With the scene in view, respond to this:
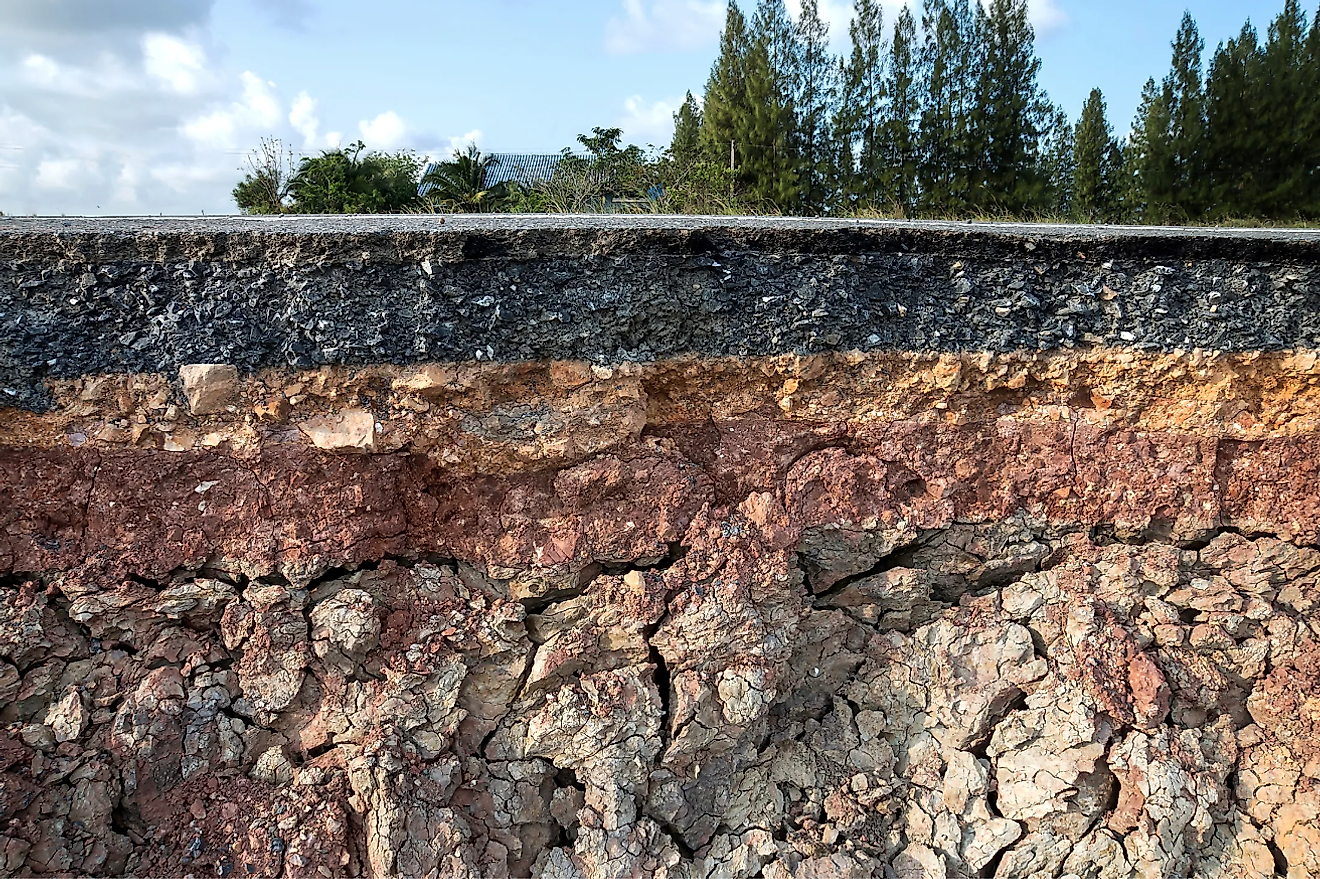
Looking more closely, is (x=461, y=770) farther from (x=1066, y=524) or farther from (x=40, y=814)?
(x=1066, y=524)

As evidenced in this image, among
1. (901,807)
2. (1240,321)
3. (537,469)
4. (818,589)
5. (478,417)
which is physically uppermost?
(1240,321)

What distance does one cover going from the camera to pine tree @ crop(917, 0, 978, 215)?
1128cm

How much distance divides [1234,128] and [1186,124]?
608mm

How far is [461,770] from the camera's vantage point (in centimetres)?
198

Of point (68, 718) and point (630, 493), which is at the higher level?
point (630, 493)

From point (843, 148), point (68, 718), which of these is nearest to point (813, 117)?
point (843, 148)

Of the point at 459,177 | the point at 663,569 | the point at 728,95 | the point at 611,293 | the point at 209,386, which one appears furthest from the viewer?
the point at 459,177

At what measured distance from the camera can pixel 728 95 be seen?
38.8 feet

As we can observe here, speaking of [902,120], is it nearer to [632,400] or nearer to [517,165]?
[632,400]

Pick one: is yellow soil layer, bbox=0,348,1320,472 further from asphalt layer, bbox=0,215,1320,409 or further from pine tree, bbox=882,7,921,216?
pine tree, bbox=882,7,921,216

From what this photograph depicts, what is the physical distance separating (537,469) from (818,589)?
88 centimetres

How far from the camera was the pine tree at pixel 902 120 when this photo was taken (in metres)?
11.4

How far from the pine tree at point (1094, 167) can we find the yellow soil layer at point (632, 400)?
11243mm

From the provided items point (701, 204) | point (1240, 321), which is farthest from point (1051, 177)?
point (1240, 321)
